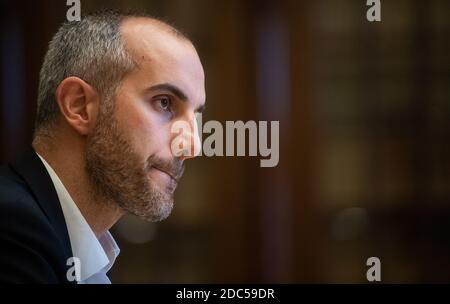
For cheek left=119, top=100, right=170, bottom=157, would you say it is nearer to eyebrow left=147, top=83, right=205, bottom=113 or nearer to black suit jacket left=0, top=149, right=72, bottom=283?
eyebrow left=147, top=83, right=205, bottom=113

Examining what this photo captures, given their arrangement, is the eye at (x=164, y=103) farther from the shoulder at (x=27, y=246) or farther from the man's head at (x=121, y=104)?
the shoulder at (x=27, y=246)

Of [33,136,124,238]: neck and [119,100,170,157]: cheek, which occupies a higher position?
[119,100,170,157]: cheek

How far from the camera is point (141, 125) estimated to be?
3.84 ft

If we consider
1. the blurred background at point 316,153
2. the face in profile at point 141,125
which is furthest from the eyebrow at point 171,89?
the blurred background at point 316,153

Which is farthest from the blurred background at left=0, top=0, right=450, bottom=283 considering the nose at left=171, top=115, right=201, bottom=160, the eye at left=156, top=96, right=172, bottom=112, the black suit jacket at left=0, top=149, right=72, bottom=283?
the black suit jacket at left=0, top=149, right=72, bottom=283

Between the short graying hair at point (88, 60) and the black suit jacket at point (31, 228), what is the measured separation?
0.14 metres

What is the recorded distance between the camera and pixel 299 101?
1.56 m

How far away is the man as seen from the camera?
3.75 feet

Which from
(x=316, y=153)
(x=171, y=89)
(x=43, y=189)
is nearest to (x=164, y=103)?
(x=171, y=89)

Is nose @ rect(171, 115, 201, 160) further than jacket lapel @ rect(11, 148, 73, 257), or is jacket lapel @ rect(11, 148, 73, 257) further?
nose @ rect(171, 115, 201, 160)

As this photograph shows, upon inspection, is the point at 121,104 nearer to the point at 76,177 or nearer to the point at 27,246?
the point at 76,177

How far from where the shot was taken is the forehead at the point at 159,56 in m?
1.16

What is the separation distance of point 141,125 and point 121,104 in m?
0.06

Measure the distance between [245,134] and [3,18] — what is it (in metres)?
0.65
